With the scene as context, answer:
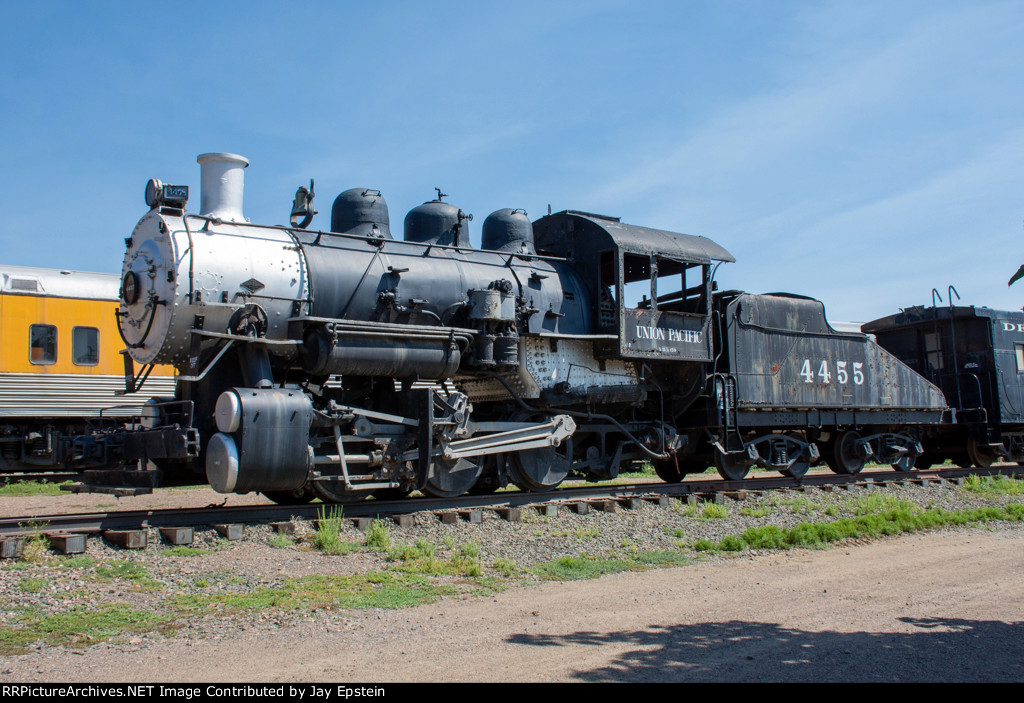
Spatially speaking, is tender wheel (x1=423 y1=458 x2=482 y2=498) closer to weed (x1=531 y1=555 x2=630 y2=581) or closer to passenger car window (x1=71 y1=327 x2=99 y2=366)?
weed (x1=531 y1=555 x2=630 y2=581)

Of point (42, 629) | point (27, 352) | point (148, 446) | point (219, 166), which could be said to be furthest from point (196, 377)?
point (27, 352)

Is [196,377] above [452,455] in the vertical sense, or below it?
above

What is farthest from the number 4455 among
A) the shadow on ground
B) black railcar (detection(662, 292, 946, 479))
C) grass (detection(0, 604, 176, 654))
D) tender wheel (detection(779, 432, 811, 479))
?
grass (detection(0, 604, 176, 654))

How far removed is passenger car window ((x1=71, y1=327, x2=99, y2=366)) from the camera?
52.3 feet

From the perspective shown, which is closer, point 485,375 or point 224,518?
point 224,518

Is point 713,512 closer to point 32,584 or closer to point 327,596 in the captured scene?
point 327,596

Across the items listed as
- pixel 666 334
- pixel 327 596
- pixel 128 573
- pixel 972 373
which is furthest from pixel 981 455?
pixel 128 573

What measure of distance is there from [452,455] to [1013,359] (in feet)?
44.3

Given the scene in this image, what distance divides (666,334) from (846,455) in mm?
5141

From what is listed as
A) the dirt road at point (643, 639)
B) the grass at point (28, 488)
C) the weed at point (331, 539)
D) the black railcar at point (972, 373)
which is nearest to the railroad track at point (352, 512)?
the weed at point (331, 539)

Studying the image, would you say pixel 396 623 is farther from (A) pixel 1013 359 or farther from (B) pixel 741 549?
(A) pixel 1013 359

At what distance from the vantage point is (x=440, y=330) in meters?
9.33
